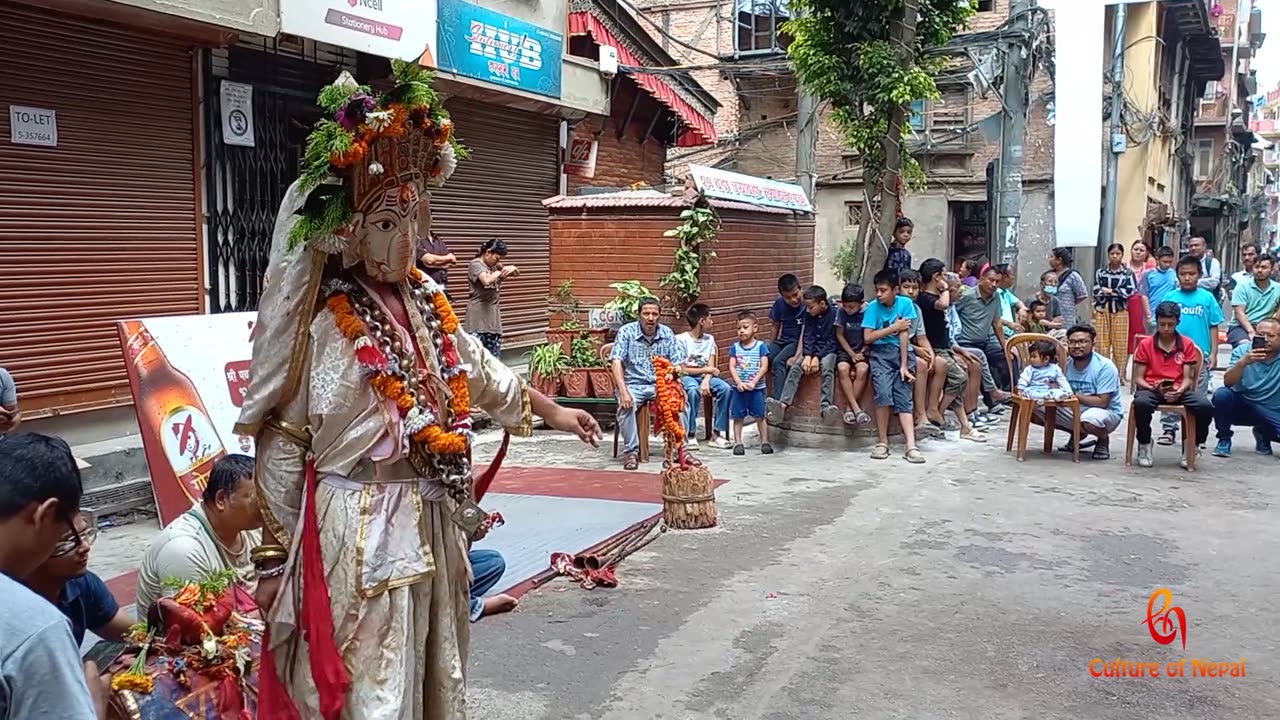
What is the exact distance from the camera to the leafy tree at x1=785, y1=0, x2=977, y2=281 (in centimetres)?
1073

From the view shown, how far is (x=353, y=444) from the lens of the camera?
2.91 meters

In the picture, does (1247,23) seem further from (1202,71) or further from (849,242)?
(849,242)

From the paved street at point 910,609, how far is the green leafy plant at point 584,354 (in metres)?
2.54

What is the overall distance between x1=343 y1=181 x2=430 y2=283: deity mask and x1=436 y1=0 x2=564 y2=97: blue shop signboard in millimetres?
7544

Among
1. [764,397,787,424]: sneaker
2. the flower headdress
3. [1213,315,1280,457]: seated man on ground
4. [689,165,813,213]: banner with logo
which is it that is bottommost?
[764,397,787,424]: sneaker

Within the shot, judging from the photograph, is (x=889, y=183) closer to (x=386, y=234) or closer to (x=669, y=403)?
(x=669, y=403)

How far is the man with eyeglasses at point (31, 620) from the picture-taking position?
1562 mm

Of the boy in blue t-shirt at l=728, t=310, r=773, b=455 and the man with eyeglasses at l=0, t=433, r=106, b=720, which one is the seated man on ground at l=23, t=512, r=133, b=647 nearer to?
the man with eyeglasses at l=0, t=433, r=106, b=720

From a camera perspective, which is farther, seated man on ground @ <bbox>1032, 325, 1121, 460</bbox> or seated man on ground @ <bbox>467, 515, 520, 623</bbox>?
seated man on ground @ <bbox>1032, 325, 1121, 460</bbox>

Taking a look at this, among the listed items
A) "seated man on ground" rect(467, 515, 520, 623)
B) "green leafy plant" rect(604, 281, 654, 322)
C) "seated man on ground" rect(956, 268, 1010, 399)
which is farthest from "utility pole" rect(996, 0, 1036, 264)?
"seated man on ground" rect(467, 515, 520, 623)

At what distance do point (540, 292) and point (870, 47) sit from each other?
15.5ft

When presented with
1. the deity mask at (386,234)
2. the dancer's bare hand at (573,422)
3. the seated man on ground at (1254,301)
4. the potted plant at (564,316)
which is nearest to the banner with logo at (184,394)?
the dancer's bare hand at (573,422)

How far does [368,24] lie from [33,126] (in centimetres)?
290

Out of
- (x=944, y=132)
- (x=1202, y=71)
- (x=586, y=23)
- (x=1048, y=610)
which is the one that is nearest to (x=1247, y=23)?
(x=1202, y=71)
